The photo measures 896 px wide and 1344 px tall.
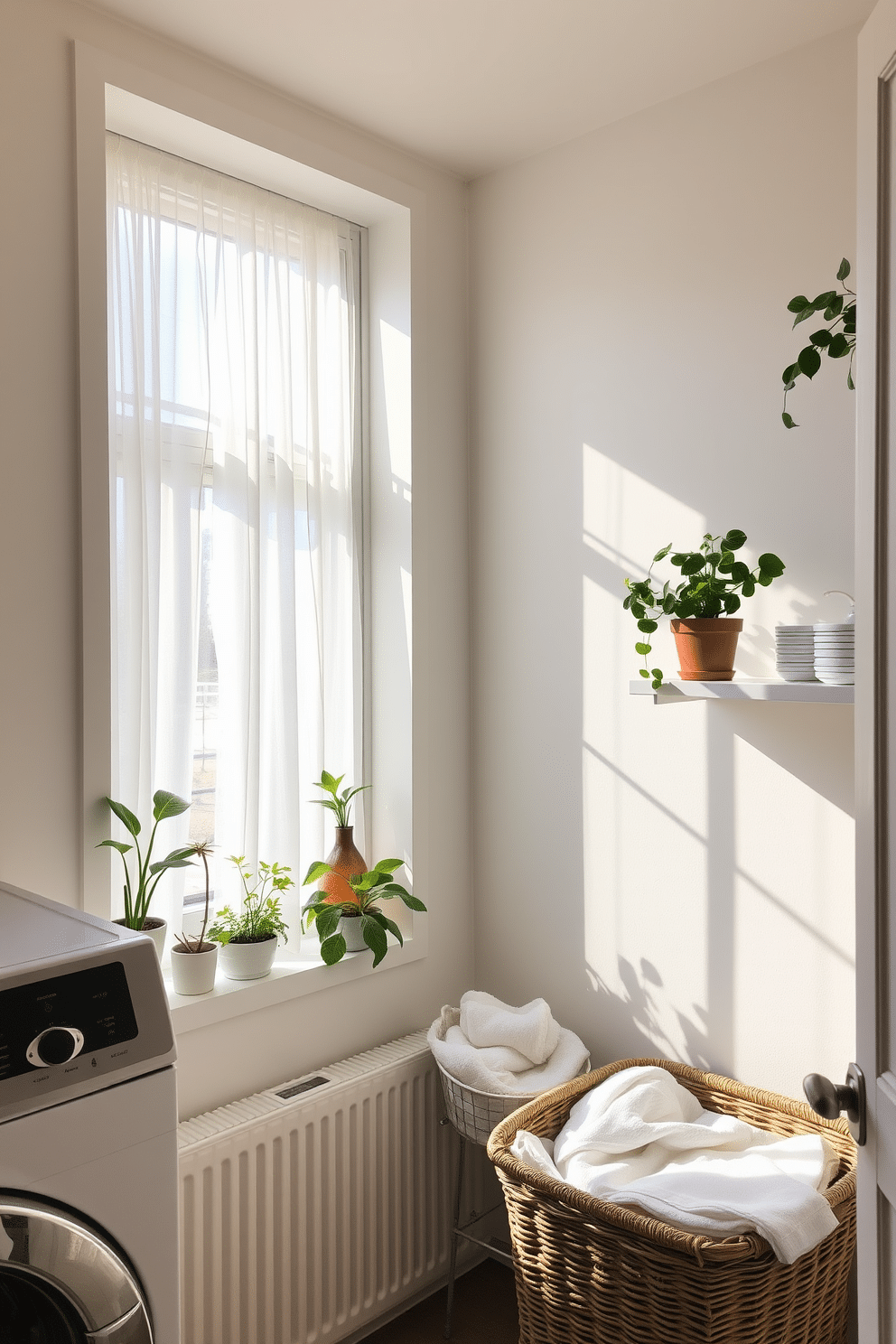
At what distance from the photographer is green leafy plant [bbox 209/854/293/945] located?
2.00 meters

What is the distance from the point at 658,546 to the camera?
2.07 metres

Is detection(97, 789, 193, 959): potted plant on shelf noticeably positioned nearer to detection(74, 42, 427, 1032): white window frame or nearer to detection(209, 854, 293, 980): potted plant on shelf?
detection(74, 42, 427, 1032): white window frame

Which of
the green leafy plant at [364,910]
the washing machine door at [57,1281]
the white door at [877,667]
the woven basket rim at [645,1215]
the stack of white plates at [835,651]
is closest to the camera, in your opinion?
the washing machine door at [57,1281]

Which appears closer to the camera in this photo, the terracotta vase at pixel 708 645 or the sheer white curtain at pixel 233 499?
the terracotta vase at pixel 708 645

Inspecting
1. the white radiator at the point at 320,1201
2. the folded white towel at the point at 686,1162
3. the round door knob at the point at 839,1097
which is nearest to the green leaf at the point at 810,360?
the round door knob at the point at 839,1097

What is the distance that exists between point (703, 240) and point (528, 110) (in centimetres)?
49

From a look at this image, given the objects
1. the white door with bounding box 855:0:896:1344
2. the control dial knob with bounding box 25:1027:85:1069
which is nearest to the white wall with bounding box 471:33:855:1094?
the white door with bounding box 855:0:896:1344

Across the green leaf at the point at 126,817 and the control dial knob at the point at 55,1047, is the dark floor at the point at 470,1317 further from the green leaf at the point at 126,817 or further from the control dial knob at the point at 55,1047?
the control dial knob at the point at 55,1047

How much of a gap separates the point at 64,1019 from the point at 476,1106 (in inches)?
45.4

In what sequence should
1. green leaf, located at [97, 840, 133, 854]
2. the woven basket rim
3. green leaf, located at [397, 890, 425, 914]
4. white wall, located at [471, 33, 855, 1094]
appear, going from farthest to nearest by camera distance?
green leaf, located at [397, 890, 425, 914]
white wall, located at [471, 33, 855, 1094]
green leaf, located at [97, 840, 133, 854]
the woven basket rim

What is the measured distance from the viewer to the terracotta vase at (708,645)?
1.78 m

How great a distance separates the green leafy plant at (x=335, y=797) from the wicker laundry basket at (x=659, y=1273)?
2.49 feet

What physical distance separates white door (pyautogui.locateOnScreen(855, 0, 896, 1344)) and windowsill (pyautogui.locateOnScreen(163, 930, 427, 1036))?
1137 millimetres

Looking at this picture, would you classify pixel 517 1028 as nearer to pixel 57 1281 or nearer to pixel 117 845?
pixel 117 845
